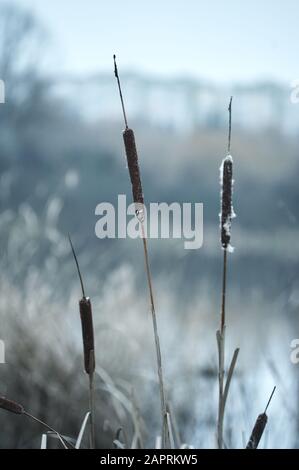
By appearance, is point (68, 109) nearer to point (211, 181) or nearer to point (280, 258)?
point (211, 181)

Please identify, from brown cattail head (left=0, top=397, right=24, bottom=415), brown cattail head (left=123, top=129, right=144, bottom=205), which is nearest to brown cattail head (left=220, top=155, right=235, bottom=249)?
brown cattail head (left=123, top=129, right=144, bottom=205)

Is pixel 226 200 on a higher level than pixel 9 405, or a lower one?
higher

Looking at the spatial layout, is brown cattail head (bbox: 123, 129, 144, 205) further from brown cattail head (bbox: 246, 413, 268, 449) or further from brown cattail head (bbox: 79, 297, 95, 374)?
brown cattail head (bbox: 246, 413, 268, 449)

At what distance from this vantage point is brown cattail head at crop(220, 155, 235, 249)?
0.71 m

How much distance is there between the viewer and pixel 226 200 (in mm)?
712

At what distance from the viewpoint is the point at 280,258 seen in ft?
15.2

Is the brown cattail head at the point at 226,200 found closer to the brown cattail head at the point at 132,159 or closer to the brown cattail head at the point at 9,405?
the brown cattail head at the point at 132,159

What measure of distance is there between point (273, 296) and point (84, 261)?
1272 millimetres

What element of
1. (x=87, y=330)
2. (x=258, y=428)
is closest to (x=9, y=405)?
(x=87, y=330)

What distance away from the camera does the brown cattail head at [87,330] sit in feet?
2.27

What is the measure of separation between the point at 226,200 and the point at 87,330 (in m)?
0.18

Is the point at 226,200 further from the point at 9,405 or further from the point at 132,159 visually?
the point at 9,405

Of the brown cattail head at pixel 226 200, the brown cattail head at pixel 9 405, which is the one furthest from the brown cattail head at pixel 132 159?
the brown cattail head at pixel 9 405
